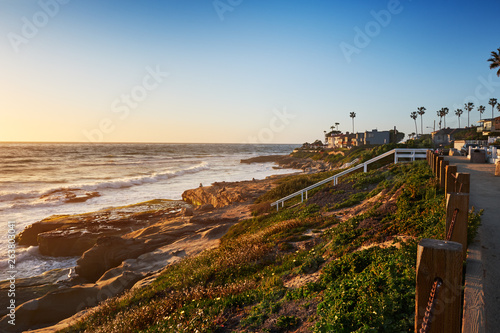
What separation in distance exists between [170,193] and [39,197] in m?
13.0

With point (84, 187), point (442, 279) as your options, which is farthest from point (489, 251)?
point (84, 187)

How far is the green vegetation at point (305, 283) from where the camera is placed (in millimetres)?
4070

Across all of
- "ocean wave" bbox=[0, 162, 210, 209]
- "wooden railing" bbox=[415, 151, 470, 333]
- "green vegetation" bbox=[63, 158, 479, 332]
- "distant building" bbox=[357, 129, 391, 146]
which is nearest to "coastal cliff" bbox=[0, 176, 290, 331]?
"green vegetation" bbox=[63, 158, 479, 332]

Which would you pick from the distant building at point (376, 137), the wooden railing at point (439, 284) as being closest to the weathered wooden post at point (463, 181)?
the wooden railing at point (439, 284)

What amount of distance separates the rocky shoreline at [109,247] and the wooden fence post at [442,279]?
10.0 metres

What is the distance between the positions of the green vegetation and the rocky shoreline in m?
2.80

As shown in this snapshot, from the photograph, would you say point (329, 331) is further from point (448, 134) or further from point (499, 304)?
point (448, 134)

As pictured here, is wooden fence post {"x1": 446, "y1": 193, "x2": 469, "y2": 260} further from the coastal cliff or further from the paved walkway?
the coastal cliff

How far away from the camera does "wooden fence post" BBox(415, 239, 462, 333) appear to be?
2.04m

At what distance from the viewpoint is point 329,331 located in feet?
12.3

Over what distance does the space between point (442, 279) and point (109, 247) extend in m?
14.9

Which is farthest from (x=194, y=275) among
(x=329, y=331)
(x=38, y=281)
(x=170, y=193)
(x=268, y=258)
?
(x=170, y=193)

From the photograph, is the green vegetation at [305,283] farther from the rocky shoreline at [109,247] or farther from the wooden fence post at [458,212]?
the rocky shoreline at [109,247]

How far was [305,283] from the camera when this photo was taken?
19.4ft
